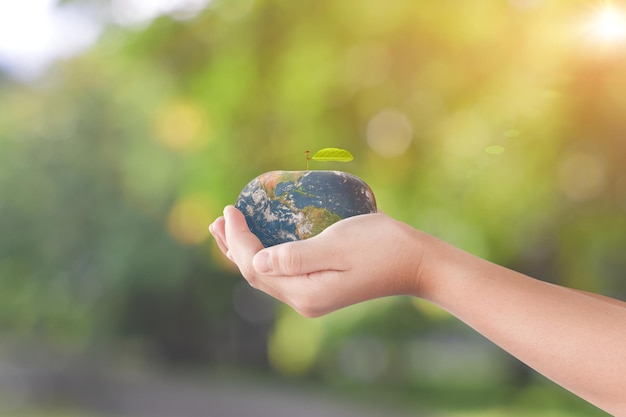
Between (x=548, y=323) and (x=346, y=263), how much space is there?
0.96ft

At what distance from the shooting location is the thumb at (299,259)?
42.6 inches

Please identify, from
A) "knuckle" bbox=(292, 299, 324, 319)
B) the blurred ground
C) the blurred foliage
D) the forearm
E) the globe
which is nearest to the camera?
the forearm

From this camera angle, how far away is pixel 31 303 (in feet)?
22.2

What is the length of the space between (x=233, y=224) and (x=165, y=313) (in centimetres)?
603

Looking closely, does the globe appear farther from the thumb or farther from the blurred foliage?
the blurred foliage

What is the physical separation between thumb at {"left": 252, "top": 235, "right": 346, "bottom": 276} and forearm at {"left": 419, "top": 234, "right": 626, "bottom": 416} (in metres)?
0.16

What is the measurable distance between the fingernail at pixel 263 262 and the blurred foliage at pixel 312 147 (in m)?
3.38

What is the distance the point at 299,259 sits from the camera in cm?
108

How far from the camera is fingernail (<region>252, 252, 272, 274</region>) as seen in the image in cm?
110

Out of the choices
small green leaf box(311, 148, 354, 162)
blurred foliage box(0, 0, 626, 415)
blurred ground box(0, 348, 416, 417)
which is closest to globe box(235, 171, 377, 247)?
small green leaf box(311, 148, 354, 162)

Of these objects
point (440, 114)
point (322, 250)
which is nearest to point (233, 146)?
point (440, 114)

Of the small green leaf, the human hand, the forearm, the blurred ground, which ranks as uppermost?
the small green leaf

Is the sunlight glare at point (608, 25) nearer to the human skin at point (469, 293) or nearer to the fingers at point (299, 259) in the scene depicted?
the human skin at point (469, 293)

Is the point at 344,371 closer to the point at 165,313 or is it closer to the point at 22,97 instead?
the point at 165,313
